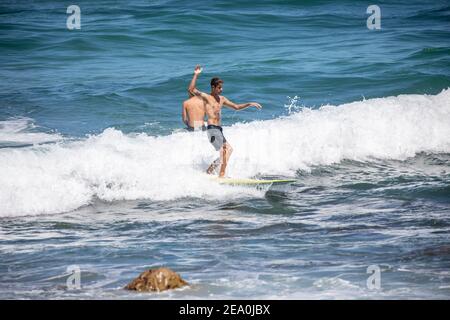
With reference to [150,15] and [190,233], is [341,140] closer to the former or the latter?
[190,233]

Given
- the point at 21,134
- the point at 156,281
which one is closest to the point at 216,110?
the point at 156,281

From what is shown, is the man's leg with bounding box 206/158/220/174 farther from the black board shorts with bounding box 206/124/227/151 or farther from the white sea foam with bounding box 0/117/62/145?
the white sea foam with bounding box 0/117/62/145

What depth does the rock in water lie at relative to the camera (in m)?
7.59

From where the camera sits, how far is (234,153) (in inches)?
589

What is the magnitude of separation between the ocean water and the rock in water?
0.43 ft

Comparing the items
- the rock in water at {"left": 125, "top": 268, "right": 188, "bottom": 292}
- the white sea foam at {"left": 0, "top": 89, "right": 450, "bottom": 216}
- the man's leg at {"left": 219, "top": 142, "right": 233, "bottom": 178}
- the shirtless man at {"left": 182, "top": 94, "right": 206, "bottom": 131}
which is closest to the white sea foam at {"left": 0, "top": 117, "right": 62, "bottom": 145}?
the white sea foam at {"left": 0, "top": 89, "right": 450, "bottom": 216}

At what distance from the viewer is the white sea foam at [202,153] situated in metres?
12.2

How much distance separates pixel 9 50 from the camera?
78.7 ft

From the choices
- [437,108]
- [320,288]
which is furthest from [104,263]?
[437,108]

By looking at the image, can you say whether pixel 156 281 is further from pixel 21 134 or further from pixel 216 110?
pixel 21 134

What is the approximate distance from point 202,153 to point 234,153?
77 cm

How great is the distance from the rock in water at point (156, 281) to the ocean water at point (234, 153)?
0.13m

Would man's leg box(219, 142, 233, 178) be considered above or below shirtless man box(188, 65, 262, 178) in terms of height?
below

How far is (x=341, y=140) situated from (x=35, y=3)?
19.7 m
